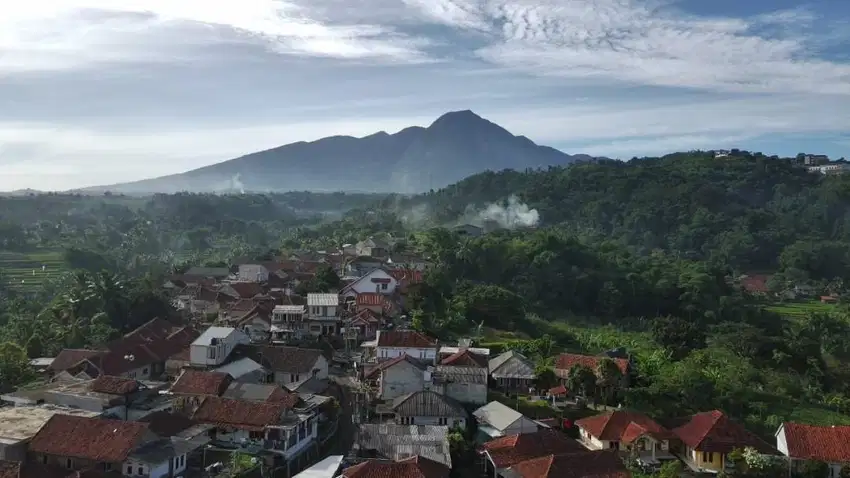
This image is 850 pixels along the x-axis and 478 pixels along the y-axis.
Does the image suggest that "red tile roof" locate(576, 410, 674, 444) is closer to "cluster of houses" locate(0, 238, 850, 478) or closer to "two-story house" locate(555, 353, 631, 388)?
"cluster of houses" locate(0, 238, 850, 478)

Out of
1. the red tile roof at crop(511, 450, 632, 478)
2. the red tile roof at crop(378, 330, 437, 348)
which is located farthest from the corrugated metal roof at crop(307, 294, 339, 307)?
the red tile roof at crop(511, 450, 632, 478)

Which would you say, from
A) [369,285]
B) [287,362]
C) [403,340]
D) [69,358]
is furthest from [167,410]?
[369,285]

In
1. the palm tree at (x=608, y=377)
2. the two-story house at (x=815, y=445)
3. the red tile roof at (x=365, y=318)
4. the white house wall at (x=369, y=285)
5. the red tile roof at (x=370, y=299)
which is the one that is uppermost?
the white house wall at (x=369, y=285)

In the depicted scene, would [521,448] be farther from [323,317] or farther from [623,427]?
[323,317]

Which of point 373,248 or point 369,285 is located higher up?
point 373,248

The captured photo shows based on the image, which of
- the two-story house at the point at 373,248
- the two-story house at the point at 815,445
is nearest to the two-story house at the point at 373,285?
the two-story house at the point at 373,248

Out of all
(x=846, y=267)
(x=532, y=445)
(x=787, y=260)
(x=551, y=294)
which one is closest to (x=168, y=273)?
(x=551, y=294)

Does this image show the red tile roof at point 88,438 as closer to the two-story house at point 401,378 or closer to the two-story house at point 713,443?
the two-story house at point 401,378
